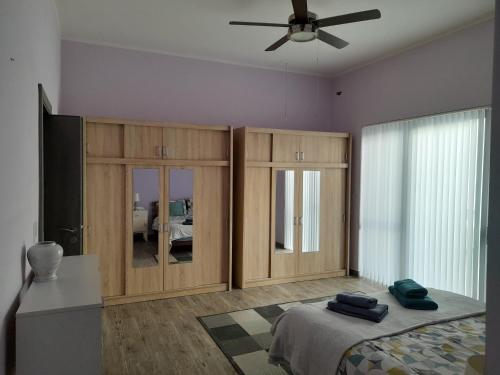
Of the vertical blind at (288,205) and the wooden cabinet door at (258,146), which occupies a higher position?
the wooden cabinet door at (258,146)

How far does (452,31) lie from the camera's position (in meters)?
3.67

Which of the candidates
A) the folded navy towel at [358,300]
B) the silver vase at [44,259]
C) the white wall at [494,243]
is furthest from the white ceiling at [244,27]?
the white wall at [494,243]

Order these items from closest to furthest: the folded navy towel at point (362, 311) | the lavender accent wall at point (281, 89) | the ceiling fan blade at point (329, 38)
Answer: the folded navy towel at point (362, 311) → the ceiling fan blade at point (329, 38) → the lavender accent wall at point (281, 89)

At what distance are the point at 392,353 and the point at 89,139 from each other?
11.0ft

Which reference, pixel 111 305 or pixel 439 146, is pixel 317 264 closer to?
pixel 439 146

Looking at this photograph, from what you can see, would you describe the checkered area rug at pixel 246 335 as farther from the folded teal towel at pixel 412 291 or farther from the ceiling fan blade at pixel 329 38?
the ceiling fan blade at pixel 329 38

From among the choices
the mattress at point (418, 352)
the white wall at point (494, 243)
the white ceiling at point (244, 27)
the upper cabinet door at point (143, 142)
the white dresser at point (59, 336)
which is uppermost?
the white ceiling at point (244, 27)

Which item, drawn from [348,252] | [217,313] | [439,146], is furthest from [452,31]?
[217,313]

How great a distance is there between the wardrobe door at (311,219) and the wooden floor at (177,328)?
27 cm

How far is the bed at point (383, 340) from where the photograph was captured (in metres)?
1.80

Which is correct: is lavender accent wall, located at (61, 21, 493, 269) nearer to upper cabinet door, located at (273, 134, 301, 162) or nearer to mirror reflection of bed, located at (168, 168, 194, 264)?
upper cabinet door, located at (273, 134, 301, 162)

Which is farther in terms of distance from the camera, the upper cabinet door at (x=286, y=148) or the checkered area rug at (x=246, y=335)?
the upper cabinet door at (x=286, y=148)

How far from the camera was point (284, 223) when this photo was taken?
468cm

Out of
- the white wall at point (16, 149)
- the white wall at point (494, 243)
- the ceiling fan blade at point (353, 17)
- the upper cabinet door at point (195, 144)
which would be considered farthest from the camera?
the upper cabinet door at point (195, 144)
